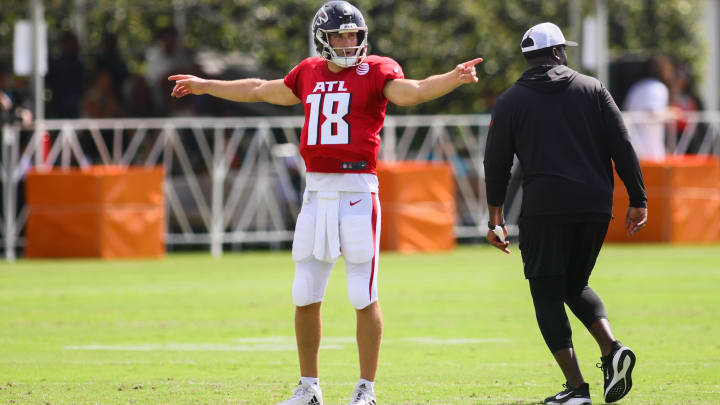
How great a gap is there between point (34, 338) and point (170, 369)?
7.13ft

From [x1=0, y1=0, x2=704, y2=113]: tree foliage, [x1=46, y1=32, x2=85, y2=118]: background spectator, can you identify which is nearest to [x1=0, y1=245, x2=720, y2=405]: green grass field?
[x1=46, y1=32, x2=85, y2=118]: background spectator

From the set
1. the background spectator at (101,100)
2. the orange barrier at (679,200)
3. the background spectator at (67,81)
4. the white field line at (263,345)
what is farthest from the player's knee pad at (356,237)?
the background spectator at (67,81)

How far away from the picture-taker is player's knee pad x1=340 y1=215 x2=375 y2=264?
24.5ft

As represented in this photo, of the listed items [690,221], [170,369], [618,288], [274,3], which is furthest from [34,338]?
[274,3]

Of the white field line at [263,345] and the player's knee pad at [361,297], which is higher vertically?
the player's knee pad at [361,297]

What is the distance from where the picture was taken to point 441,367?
906cm

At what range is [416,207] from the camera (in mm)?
20609

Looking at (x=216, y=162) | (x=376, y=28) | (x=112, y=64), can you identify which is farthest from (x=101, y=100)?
(x=376, y=28)

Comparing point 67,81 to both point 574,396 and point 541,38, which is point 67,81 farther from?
point 574,396

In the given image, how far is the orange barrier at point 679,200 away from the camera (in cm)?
2178

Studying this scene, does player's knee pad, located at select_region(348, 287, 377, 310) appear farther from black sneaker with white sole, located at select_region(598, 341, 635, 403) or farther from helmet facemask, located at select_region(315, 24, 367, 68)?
black sneaker with white sole, located at select_region(598, 341, 635, 403)

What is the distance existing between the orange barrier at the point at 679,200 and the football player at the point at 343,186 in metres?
14.6

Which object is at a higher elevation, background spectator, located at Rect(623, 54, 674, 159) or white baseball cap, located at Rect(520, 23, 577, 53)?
white baseball cap, located at Rect(520, 23, 577, 53)

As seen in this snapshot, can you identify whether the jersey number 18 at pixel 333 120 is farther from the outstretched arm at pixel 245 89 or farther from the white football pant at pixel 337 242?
the outstretched arm at pixel 245 89
